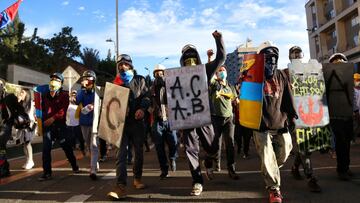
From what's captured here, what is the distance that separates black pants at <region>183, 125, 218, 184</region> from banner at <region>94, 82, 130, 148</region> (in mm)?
905

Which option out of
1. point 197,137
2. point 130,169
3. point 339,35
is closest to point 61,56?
point 339,35

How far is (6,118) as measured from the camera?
793 cm

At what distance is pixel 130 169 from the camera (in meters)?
8.48

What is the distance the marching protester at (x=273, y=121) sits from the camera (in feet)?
16.9

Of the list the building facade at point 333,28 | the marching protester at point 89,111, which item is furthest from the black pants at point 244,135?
the building facade at point 333,28

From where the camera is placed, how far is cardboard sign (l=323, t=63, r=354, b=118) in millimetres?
6355

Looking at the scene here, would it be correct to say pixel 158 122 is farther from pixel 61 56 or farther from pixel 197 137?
pixel 61 56

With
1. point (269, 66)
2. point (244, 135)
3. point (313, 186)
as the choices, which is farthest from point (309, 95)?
point (244, 135)

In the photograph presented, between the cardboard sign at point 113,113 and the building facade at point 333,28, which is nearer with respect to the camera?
the cardboard sign at point 113,113

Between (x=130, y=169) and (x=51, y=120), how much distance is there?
6.45ft

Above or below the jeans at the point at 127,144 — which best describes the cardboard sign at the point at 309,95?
above

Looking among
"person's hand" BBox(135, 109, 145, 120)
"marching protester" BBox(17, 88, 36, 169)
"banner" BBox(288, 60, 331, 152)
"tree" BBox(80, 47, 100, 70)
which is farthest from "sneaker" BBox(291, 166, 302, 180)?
"tree" BBox(80, 47, 100, 70)

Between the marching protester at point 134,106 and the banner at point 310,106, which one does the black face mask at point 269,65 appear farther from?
the marching protester at point 134,106

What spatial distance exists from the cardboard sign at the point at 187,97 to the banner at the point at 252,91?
24.5 inches
